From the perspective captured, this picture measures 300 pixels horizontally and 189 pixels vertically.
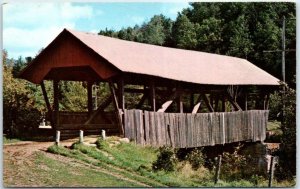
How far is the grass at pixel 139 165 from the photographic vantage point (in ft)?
42.7

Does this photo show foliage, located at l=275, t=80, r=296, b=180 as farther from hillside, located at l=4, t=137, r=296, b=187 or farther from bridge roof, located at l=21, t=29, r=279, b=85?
bridge roof, located at l=21, t=29, r=279, b=85

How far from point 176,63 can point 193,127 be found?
1.96 meters

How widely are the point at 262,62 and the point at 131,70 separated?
360 cm

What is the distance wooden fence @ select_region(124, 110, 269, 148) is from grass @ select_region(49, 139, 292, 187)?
76 cm

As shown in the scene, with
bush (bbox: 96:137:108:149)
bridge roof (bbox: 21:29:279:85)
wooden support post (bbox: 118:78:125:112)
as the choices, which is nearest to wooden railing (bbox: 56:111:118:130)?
wooden support post (bbox: 118:78:125:112)

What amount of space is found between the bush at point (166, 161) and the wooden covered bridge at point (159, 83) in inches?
59.7

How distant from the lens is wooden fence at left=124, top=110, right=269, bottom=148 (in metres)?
15.7

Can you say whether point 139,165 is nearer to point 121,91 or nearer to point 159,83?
point 121,91

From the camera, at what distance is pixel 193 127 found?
1677cm

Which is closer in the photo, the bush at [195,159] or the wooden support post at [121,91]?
the bush at [195,159]

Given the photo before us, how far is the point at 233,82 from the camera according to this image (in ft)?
55.5

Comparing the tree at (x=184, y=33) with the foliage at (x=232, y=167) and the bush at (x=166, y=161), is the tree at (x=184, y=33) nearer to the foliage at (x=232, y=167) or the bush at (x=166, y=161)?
the bush at (x=166, y=161)

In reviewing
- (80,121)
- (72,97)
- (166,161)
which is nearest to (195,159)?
(166,161)

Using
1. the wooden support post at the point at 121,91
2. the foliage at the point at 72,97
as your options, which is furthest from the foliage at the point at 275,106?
the foliage at the point at 72,97
